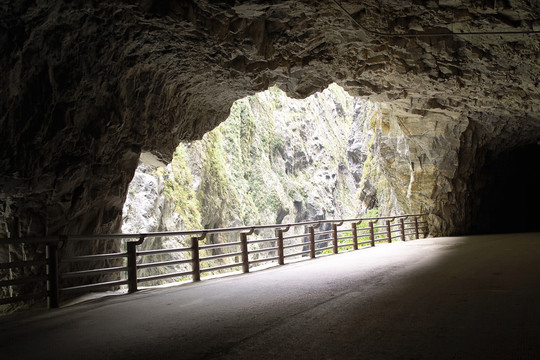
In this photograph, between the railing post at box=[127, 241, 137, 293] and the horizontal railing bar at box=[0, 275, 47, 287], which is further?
the railing post at box=[127, 241, 137, 293]

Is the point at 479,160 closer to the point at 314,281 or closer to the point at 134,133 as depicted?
the point at 314,281

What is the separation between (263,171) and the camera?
5319 centimetres

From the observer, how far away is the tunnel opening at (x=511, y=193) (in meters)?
21.9

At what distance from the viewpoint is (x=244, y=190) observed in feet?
153

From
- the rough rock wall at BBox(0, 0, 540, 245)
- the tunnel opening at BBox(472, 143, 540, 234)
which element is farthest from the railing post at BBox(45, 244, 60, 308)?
the tunnel opening at BBox(472, 143, 540, 234)

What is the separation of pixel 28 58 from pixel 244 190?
1597 inches

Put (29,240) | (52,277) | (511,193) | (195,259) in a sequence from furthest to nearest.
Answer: (511,193)
(195,259)
(52,277)
(29,240)

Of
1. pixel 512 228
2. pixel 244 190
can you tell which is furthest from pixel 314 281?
pixel 244 190

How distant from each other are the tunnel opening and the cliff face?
25.0 feet

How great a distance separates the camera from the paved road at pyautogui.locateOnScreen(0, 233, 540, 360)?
3506 millimetres

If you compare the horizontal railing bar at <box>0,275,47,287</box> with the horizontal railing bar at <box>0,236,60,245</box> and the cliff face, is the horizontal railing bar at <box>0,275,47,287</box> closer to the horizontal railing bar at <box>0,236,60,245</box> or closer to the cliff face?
the horizontal railing bar at <box>0,236,60,245</box>

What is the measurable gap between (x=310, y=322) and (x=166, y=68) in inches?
270

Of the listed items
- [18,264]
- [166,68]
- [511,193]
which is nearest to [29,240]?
[18,264]

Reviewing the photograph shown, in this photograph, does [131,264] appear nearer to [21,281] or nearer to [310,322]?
[21,281]
